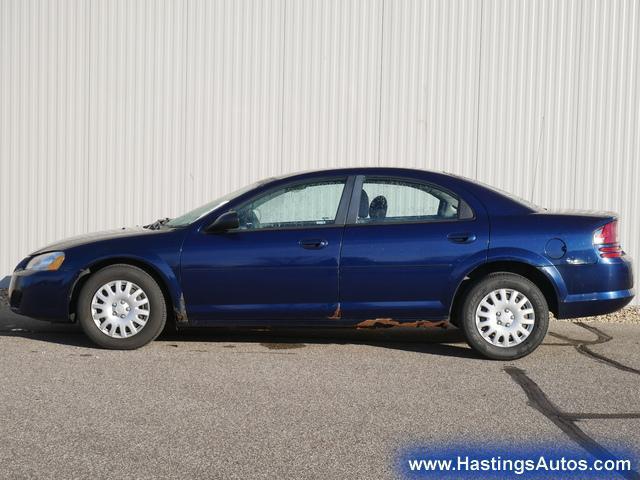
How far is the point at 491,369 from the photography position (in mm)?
6594

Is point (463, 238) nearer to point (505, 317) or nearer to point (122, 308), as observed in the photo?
point (505, 317)

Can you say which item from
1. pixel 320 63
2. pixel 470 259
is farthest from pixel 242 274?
pixel 320 63

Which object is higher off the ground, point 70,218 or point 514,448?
point 70,218

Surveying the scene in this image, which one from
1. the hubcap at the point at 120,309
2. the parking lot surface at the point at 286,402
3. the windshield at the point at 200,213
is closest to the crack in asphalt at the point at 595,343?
the parking lot surface at the point at 286,402

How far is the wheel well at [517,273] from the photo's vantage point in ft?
22.9

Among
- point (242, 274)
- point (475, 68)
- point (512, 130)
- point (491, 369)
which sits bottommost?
point (491, 369)

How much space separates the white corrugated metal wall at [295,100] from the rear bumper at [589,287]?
11.8ft

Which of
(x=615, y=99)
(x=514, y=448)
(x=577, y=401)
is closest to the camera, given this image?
(x=514, y=448)

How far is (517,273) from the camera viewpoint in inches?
277

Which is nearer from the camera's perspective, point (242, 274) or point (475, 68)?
point (242, 274)

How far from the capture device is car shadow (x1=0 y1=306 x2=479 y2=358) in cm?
750

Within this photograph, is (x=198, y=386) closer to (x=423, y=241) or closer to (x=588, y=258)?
(x=423, y=241)

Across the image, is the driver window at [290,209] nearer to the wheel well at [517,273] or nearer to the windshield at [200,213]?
the windshield at [200,213]

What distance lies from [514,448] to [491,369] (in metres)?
2.09
